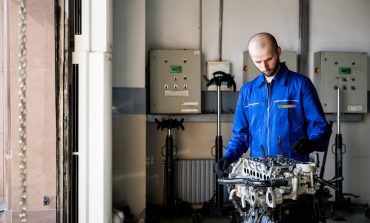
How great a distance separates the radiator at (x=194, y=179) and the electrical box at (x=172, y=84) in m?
0.69

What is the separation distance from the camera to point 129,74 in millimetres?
4219

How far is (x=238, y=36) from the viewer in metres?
4.91

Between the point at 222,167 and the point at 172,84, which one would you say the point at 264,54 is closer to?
the point at 222,167

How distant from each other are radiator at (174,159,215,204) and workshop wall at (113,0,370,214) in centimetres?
14

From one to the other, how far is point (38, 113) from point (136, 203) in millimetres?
1577

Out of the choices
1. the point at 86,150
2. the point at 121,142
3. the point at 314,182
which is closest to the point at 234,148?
the point at 314,182

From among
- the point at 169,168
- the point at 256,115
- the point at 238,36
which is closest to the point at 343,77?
the point at 238,36

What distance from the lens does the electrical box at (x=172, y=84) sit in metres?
4.64

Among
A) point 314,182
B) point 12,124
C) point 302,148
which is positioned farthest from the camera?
point 12,124

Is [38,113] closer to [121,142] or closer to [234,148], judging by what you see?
[121,142]

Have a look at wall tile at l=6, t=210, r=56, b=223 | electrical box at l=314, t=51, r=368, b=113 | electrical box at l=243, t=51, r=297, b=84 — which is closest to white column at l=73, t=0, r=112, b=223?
wall tile at l=6, t=210, r=56, b=223

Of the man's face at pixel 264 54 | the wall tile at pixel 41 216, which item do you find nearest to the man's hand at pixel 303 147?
the man's face at pixel 264 54

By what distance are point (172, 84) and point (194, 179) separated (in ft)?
4.03

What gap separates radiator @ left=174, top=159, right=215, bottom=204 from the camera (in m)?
4.82
